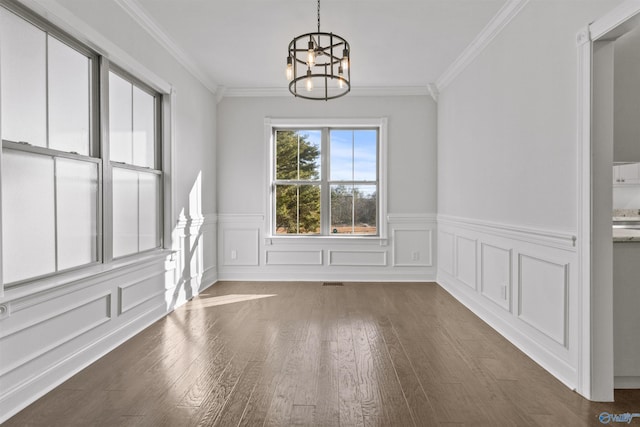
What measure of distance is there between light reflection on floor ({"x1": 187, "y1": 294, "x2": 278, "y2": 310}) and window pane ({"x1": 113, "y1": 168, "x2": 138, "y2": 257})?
1.11 metres

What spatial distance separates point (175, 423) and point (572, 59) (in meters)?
3.14

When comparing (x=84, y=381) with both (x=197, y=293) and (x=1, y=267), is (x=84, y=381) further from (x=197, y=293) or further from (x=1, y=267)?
(x=197, y=293)

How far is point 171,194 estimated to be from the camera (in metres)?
3.92

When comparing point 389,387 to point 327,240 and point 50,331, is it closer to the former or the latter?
point 50,331

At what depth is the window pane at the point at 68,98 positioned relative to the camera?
7.88 feet

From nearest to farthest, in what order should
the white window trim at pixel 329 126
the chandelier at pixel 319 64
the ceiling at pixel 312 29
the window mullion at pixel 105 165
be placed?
the chandelier at pixel 319 64 < the window mullion at pixel 105 165 < the ceiling at pixel 312 29 < the white window trim at pixel 329 126

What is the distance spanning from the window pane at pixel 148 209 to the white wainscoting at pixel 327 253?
1702 millimetres

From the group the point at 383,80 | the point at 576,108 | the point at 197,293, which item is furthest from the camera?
the point at 383,80

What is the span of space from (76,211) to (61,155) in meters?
0.40

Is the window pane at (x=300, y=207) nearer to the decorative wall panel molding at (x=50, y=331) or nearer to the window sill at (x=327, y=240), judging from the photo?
the window sill at (x=327, y=240)

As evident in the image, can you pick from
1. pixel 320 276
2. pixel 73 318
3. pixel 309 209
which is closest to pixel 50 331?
pixel 73 318

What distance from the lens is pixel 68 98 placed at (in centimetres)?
253

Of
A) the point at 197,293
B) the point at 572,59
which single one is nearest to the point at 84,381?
the point at 197,293

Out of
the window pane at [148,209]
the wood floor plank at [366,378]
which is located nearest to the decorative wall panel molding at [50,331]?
the window pane at [148,209]
